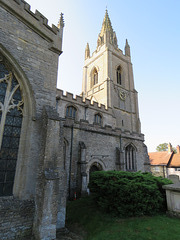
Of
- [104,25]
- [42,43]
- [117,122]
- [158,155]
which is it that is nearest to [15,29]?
[42,43]

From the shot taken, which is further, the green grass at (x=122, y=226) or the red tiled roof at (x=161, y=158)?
the red tiled roof at (x=161, y=158)

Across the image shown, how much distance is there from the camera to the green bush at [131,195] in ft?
21.4

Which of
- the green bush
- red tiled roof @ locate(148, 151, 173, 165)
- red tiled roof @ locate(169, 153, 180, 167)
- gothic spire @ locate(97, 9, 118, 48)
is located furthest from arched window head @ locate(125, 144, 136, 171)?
gothic spire @ locate(97, 9, 118, 48)

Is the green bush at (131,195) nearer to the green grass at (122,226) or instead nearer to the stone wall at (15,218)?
the green grass at (122,226)

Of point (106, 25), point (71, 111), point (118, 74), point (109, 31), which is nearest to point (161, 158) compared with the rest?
point (118, 74)

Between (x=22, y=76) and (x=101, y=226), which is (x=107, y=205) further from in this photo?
(x=22, y=76)

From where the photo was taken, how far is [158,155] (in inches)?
1156

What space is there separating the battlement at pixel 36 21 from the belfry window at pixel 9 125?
2.55 m

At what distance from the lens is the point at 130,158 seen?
1529cm

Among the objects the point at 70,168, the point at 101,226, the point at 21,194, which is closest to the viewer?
the point at 21,194

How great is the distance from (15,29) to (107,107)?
56.7 ft

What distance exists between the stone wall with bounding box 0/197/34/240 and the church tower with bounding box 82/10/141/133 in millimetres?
18923

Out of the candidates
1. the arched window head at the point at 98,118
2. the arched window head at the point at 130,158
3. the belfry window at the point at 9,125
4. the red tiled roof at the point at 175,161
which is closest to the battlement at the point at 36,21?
the belfry window at the point at 9,125

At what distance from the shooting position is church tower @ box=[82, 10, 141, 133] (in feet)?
78.7
